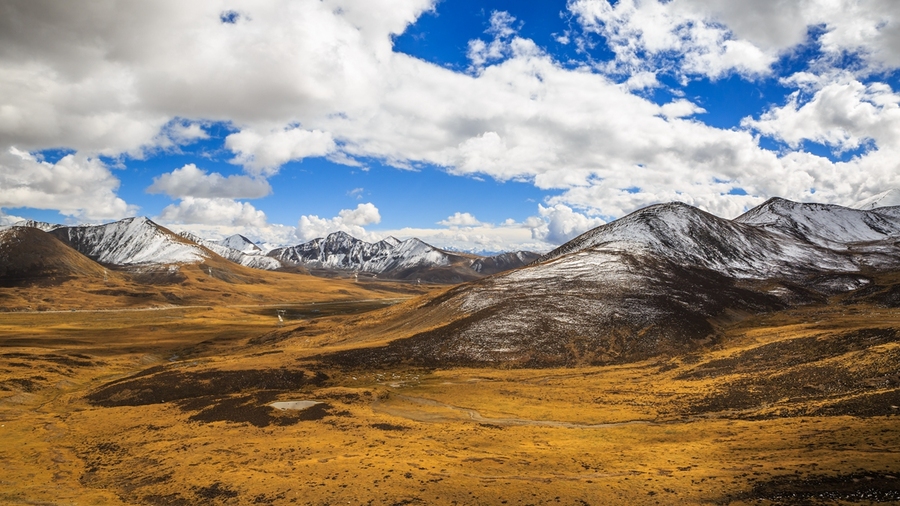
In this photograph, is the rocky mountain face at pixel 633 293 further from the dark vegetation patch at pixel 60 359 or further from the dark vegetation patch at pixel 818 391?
the dark vegetation patch at pixel 60 359

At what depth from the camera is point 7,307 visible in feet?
627

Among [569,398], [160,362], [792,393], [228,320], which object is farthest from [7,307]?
[792,393]

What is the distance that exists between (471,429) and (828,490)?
2816 centimetres

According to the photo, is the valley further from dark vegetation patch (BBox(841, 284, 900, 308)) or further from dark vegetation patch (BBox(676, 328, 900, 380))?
dark vegetation patch (BBox(841, 284, 900, 308))

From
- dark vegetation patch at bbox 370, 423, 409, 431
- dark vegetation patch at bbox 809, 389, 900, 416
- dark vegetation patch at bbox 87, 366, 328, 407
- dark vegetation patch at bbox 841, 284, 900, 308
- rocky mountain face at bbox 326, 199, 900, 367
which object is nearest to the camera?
dark vegetation patch at bbox 809, 389, 900, 416

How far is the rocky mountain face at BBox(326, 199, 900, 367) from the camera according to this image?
86.7 m

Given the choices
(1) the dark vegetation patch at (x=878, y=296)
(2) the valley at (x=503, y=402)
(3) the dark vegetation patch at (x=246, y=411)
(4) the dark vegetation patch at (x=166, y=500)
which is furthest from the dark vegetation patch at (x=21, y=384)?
(1) the dark vegetation patch at (x=878, y=296)

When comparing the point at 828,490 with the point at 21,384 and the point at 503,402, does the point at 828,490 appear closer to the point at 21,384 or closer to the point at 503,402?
the point at 503,402

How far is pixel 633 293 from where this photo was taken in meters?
107

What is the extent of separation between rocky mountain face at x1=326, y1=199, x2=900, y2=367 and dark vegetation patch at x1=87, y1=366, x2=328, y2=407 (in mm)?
16014

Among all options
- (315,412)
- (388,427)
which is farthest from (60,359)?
(388,427)

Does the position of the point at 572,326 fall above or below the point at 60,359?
above

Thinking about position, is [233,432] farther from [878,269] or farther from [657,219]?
[878,269]

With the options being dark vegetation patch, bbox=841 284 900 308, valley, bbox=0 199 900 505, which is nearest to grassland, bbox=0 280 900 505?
valley, bbox=0 199 900 505
